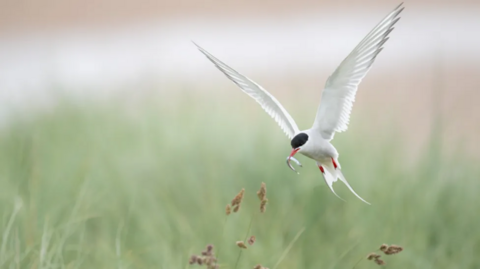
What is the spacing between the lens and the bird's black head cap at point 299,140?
748 mm

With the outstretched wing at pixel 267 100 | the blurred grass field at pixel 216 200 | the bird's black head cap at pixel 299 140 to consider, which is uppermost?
the outstretched wing at pixel 267 100

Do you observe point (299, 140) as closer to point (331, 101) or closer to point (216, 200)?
point (331, 101)

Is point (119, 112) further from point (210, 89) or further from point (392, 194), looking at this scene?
point (392, 194)

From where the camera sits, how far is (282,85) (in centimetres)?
172

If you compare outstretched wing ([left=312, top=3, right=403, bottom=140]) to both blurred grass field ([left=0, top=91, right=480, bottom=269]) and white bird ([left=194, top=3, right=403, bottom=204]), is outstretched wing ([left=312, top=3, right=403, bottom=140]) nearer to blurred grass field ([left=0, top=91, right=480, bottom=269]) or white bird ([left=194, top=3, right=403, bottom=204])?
white bird ([left=194, top=3, right=403, bottom=204])

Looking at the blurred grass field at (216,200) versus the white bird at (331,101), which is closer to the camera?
the white bird at (331,101)

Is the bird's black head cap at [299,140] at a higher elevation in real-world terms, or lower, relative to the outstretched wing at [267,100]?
lower

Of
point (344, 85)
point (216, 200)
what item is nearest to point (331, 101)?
point (344, 85)

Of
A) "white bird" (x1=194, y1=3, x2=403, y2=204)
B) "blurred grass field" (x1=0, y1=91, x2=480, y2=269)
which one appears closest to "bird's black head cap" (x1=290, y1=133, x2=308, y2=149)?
"white bird" (x1=194, y1=3, x2=403, y2=204)

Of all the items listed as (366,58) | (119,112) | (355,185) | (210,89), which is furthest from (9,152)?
(366,58)

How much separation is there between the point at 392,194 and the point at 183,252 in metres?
0.43

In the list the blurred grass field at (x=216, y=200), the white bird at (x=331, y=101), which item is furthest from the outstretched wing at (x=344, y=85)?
the blurred grass field at (x=216, y=200)

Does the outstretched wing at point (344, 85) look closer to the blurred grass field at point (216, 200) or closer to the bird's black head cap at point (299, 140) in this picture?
the bird's black head cap at point (299, 140)

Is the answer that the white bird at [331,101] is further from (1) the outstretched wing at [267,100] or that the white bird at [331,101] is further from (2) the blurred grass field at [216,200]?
(2) the blurred grass field at [216,200]
